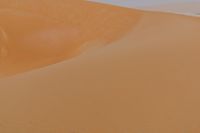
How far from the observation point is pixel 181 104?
0.53 metres

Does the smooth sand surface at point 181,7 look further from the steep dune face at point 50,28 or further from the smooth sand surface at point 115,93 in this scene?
the smooth sand surface at point 115,93

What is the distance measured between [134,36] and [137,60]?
0.25 m

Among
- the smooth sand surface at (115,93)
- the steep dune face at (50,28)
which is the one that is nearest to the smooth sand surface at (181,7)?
the steep dune face at (50,28)

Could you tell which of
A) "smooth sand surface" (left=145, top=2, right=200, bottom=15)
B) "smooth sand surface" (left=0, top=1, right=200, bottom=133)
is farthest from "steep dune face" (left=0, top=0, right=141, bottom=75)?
"smooth sand surface" (left=0, top=1, right=200, bottom=133)

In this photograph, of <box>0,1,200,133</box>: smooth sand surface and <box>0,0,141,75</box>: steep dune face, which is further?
<box>0,0,141,75</box>: steep dune face

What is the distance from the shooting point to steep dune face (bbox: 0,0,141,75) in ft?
3.59

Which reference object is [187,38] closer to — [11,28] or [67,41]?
[67,41]

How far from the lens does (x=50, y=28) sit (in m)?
1.20

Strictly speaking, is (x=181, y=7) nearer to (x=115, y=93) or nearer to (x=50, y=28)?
(x=50, y=28)

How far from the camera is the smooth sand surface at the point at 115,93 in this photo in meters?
0.49

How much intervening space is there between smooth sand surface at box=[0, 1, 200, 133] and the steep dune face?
34cm

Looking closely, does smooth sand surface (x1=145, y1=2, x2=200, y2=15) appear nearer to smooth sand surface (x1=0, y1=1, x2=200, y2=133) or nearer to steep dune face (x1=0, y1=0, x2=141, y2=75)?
steep dune face (x1=0, y1=0, x2=141, y2=75)

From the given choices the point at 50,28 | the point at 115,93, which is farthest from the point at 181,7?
the point at 115,93

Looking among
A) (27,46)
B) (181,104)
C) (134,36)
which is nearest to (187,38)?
(134,36)
